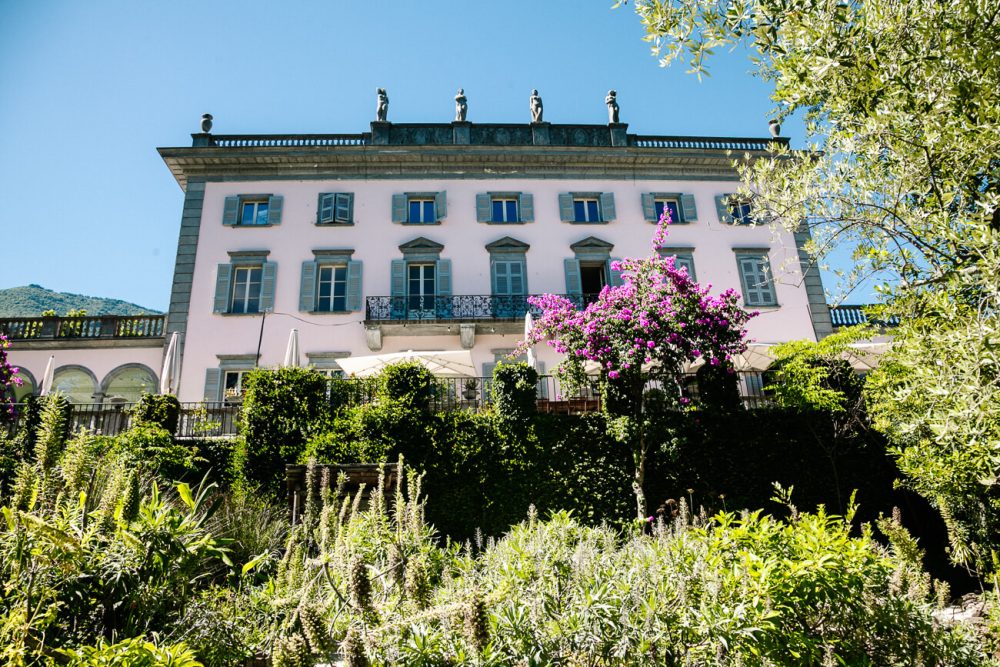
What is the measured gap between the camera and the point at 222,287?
17594 mm

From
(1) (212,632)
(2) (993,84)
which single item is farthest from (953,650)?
(1) (212,632)

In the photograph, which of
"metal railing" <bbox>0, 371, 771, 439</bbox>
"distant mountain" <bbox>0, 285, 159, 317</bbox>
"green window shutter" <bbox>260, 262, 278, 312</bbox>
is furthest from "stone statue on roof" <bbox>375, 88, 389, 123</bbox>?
"distant mountain" <bbox>0, 285, 159, 317</bbox>

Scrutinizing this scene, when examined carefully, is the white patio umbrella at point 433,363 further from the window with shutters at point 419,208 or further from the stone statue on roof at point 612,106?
the stone statue on roof at point 612,106

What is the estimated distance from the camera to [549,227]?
19.2 metres

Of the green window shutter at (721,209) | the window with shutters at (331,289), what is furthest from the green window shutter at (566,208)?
the window with shutters at (331,289)

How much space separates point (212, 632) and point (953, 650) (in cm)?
420

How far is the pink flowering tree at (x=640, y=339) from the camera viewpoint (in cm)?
1079

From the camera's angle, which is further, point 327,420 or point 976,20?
point 327,420

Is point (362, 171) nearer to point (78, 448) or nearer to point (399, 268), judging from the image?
point (399, 268)

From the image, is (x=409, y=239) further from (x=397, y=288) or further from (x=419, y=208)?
(x=397, y=288)

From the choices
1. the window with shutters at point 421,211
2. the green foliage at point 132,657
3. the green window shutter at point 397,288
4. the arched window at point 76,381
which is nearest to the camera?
the green foliage at point 132,657

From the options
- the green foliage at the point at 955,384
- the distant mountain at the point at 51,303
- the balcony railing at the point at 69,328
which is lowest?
the green foliage at the point at 955,384

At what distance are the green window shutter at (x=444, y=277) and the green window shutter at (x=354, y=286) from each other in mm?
2283

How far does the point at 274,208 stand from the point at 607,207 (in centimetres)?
1014
